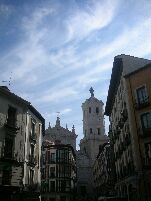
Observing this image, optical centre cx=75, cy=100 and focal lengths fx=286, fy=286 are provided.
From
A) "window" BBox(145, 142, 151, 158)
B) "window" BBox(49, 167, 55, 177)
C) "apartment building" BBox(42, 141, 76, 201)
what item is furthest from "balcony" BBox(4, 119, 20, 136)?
"window" BBox(49, 167, 55, 177)

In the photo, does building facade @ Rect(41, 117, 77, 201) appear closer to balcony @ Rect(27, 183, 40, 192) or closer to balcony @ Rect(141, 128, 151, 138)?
balcony @ Rect(27, 183, 40, 192)

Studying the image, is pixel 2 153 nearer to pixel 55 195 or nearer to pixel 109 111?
pixel 109 111

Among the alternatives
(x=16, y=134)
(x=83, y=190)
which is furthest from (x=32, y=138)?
(x=83, y=190)

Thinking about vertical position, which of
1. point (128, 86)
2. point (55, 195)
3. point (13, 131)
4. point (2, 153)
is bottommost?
point (55, 195)

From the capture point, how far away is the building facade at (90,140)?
81.1 meters

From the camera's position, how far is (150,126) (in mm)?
25703

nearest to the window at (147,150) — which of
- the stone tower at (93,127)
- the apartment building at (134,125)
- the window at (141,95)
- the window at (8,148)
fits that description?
the apartment building at (134,125)

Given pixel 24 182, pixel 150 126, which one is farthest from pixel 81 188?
pixel 150 126

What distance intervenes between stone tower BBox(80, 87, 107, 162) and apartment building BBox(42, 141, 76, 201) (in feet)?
77.7

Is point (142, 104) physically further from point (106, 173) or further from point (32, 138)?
point (106, 173)

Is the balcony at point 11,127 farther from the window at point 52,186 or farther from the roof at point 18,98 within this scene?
the window at point 52,186

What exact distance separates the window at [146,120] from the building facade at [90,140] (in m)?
56.6

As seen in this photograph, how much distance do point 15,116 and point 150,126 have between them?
14050 mm

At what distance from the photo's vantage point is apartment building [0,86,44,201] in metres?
27.5
